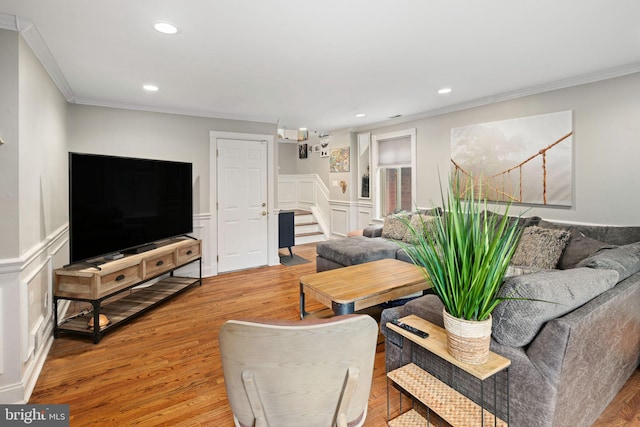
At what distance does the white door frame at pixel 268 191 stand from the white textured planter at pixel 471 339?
3902 mm

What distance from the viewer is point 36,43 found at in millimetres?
2279

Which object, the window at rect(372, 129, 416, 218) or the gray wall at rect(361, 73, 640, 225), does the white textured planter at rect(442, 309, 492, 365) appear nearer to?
the gray wall at rect(361, 73, 640, 225)

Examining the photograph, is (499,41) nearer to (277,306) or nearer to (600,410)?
(600,410)

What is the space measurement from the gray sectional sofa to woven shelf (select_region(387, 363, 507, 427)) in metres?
0.09

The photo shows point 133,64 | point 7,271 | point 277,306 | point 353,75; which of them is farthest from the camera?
point 277,306

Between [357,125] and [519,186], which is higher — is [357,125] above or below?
above

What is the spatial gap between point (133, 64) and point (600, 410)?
4.00 meters

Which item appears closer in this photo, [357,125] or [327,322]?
[327,322]

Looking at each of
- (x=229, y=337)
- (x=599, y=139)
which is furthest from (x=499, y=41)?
(x=229, y=337)

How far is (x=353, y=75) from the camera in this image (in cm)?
312

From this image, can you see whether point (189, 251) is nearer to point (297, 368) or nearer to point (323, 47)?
point (323, 47)

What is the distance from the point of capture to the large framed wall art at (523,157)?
3.41m

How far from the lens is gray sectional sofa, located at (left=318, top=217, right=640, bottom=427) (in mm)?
1381

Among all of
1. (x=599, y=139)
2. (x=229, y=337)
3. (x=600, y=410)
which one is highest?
(x=599, y=139)
